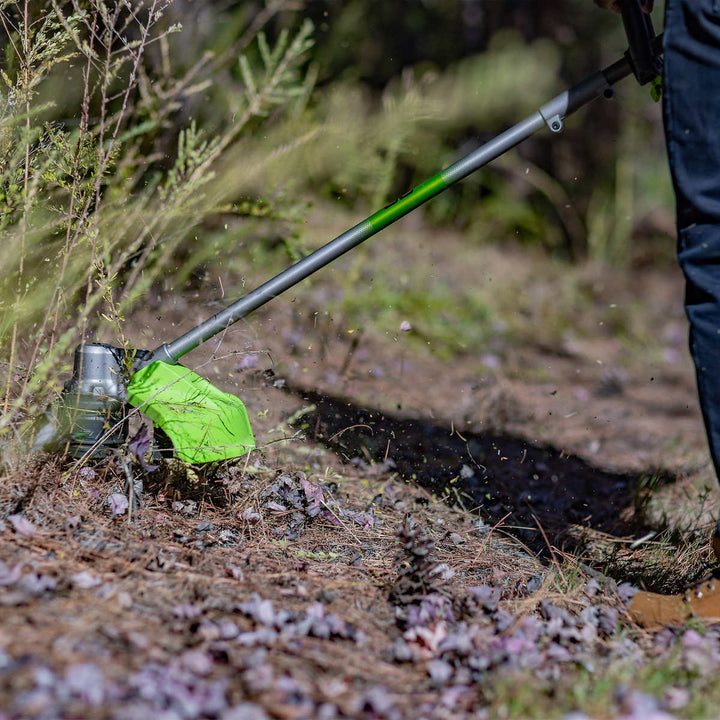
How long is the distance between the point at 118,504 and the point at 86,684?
67cm

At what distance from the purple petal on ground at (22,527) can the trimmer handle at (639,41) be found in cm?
165

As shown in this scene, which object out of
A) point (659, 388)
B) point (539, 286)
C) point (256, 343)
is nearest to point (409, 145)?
point (539, 286)

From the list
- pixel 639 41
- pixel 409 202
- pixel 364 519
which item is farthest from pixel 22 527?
pixel 639 41

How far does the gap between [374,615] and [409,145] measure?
3269 millimetres

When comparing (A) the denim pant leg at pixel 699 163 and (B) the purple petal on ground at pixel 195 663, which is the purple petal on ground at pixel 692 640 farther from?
(B) the purple petal on ground at pixel 195 663

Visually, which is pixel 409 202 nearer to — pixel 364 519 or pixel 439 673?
pixel 364 519

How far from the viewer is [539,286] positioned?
4.51 m

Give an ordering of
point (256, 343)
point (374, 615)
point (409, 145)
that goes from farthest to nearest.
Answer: point (409, 145)
point (256, 343)
point (374, 615)

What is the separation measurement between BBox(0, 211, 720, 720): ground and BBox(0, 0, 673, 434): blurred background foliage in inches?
15.1

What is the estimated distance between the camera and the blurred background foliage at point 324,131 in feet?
6.83

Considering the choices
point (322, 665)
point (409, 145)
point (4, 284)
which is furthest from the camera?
point (409, 145)

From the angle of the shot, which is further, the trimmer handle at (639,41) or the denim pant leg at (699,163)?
the trimmer handle at (639,41)

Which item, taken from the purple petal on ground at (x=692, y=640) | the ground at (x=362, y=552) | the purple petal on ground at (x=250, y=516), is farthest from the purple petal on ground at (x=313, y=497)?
the purple petal on ground at (x=692, y=640)

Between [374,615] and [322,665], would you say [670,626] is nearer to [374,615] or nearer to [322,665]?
[374,615]
